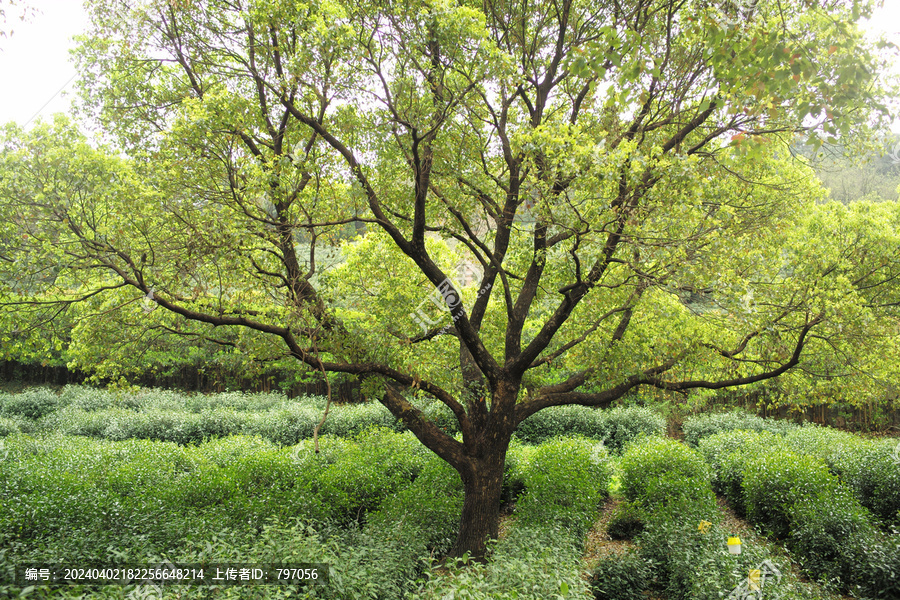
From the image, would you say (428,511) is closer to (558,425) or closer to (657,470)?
(657,470)

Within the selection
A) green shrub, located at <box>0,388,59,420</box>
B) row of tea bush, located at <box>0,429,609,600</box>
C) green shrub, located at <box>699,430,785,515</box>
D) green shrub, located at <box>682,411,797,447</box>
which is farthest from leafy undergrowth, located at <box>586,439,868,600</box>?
green shrub, located at <box>0,388,59,420</box>

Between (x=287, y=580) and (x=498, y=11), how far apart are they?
7042 mm

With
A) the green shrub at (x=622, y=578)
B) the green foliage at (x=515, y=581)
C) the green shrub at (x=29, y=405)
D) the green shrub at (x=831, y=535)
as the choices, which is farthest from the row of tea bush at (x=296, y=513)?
the green shrub at (x=29, y=405)

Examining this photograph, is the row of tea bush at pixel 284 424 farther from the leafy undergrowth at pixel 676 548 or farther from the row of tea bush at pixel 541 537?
the leafy undergrowth at pixel 676 548

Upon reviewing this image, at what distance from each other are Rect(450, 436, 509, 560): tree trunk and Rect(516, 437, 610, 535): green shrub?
112 centimetres

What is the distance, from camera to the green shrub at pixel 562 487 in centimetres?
725

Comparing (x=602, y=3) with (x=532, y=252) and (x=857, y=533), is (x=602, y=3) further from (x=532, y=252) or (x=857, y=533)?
(x=857, y=533)

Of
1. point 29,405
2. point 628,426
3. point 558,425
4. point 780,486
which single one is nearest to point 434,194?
point 780,486

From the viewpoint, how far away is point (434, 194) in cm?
720

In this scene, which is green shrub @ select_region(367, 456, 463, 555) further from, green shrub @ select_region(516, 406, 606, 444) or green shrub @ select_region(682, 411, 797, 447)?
green shrub @ select_region(682, 411, 797, 447)

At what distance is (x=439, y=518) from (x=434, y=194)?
4.78 metres

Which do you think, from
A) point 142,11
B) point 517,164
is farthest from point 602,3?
point 142,11

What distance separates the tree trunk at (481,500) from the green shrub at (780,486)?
14.6ft

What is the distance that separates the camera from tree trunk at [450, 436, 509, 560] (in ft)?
20.6
